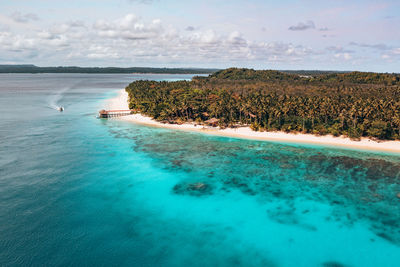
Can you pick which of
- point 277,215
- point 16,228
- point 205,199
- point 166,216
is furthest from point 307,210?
point 16,228

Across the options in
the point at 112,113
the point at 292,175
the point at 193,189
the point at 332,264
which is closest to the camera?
the point at 332,264

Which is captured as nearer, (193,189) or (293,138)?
(193,189)

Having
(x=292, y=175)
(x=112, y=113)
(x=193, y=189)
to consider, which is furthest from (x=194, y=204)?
(x=112, y=113)

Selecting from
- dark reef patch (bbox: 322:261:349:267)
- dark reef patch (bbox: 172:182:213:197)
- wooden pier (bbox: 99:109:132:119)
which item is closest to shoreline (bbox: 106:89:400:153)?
wooden pier (bbox: 99:109:132:119)

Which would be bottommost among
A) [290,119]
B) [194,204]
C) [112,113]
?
[194,204]

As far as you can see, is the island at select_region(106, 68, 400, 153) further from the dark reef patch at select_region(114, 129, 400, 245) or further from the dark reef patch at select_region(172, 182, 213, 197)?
the dark reef patch at select_region(172, 182, 213, 197)

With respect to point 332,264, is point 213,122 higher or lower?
higher

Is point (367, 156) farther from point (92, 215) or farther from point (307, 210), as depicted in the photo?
point (92, 215)

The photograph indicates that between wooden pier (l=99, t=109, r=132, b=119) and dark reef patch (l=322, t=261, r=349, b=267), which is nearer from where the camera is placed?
dark reef patch (l=322, t=261, r=349, b=267)

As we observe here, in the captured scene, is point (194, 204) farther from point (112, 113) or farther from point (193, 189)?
point (112, 113)
